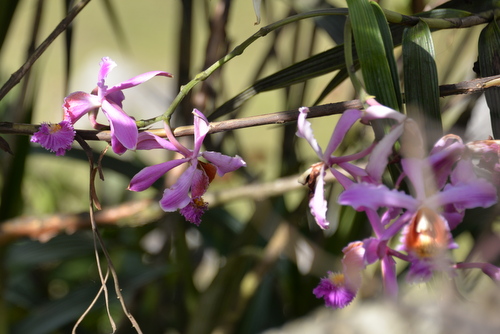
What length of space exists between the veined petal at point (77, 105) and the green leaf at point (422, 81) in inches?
8.1

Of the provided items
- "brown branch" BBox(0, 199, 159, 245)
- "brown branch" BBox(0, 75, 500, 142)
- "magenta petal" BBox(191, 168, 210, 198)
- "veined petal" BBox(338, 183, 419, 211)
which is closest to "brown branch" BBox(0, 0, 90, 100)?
"brown branch" BBox(0, 75, 500, 142)

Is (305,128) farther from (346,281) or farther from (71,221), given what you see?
(71,221)

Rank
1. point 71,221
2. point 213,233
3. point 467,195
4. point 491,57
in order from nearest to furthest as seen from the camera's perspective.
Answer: point 467,195
point 491,57
point 71,221
point 213,233

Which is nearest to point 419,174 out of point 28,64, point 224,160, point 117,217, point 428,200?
point 428,200

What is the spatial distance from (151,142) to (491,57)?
247 mm

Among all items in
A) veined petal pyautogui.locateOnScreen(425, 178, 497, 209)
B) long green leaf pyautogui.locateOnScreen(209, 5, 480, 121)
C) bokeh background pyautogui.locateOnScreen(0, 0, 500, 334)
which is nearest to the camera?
veined petal pyautogui.locateOnScreen(425, 178, 497, 209)

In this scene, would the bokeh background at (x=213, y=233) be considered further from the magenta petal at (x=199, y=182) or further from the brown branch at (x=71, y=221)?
the magenta petal at (x=199, y=182)

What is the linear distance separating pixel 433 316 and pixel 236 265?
484mm

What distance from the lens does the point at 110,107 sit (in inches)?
15.7

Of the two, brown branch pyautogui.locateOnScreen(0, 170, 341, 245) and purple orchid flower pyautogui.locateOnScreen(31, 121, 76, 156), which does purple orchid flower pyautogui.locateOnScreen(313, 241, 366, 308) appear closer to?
purple orchid flower pyautogui.locateOnScreen(31, 121, 76, 156)

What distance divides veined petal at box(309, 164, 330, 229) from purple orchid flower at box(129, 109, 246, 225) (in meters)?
0.05

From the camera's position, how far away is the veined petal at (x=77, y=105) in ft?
1.31

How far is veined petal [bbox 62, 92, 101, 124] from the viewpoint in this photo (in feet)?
1.31

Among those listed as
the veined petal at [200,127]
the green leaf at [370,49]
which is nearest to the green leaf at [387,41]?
the green leaf at [370,49]
